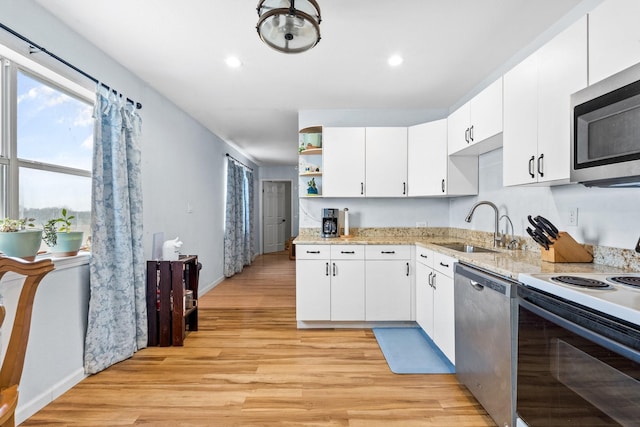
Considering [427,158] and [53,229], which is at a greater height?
[427,158]

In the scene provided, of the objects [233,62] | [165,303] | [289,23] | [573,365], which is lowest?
[165,303]

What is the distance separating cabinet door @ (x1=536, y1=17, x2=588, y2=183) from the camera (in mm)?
1503

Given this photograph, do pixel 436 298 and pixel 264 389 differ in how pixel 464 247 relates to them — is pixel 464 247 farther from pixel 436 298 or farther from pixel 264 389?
pixel 264 389

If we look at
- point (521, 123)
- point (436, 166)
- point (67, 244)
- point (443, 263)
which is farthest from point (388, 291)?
point (67, 244)

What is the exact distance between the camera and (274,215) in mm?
9000

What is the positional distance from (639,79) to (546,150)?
22.9 inches

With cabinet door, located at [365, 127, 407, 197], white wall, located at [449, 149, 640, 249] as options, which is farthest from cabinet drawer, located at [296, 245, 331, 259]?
white wall, located at [449, 149, 640, 249]

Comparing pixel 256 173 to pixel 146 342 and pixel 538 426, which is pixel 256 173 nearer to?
pixel 146 342

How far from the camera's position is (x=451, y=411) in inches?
74.1

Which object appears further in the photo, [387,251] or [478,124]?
[387,251]

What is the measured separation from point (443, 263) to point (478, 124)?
1093mm

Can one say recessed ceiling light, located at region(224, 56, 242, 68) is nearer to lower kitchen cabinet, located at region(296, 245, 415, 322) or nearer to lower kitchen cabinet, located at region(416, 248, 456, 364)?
lower kitchen cabinet, located at region(296, 245, 415, 322)

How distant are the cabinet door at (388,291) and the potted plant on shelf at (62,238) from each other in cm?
234

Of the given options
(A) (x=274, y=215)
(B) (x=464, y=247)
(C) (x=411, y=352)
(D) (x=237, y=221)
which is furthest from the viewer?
(A) (x=274, y=215)
